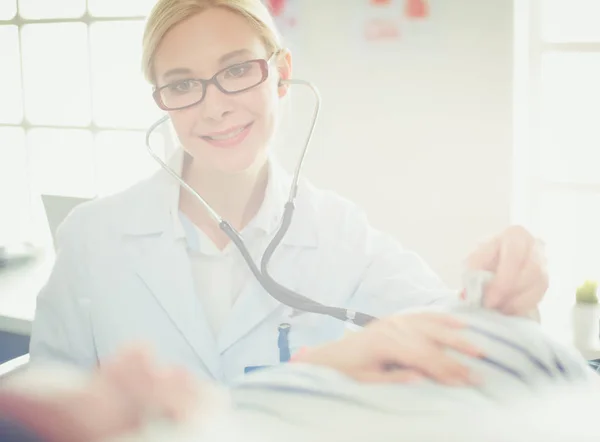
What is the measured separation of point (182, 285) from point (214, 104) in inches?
5.5

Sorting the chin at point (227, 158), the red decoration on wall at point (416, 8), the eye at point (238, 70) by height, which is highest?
the red decoration on wall at point (416, 8)

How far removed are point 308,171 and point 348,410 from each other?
48 cm

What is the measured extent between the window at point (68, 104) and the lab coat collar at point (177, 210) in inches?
2.9

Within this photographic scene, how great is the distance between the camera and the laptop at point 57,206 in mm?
660

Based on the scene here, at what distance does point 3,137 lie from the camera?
0.77 m

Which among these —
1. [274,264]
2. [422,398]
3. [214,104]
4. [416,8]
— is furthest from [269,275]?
[416,8]

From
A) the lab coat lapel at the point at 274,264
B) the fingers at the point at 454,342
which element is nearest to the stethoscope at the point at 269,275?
the lab coat lapel at the point at 274,264

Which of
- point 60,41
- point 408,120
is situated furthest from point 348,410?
point 60,41

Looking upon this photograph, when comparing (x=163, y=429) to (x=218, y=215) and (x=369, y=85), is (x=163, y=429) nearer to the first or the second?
(x=218, y=215)

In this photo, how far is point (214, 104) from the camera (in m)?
0.45

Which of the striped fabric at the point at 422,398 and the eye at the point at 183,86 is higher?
the eye at the point at 183,86

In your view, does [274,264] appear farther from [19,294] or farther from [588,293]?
[19,294]

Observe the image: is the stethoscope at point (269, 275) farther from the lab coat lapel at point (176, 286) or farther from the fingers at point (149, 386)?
the fingers at point (149, 386)

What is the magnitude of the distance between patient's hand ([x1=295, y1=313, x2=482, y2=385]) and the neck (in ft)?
0.77
